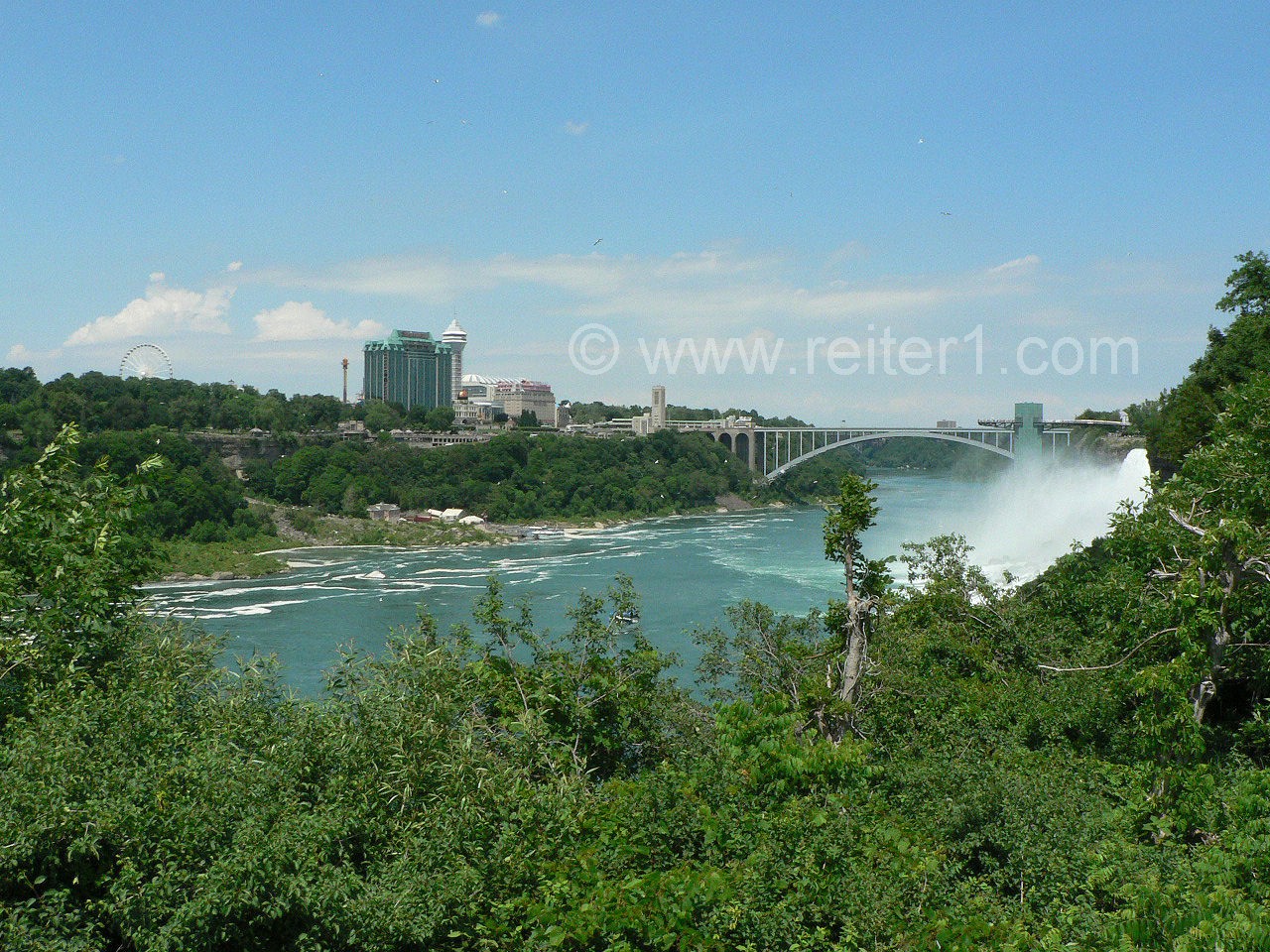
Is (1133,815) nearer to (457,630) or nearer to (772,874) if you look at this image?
(772,874)

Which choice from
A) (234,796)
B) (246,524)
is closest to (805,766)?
(234,796)

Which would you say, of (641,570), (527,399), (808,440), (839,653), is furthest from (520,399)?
(839,653)

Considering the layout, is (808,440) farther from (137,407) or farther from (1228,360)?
(1228,360)

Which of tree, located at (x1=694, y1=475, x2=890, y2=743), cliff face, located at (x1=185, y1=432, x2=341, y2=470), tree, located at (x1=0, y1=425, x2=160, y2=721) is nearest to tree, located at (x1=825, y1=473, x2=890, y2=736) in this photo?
tree, located at (x1=694, y1=475, x2=890, y2=743)

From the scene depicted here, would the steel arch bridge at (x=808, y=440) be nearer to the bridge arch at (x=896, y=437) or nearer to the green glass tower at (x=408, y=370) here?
the bridge arch at (x=896, y=437)

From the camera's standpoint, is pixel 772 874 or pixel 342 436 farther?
pixel 342 436
